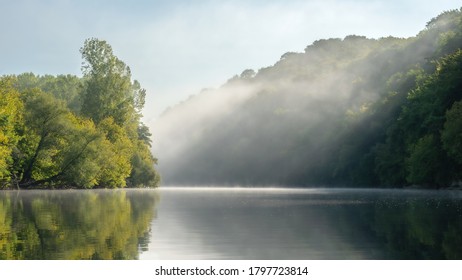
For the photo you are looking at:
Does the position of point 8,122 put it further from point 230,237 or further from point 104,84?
point 230,237

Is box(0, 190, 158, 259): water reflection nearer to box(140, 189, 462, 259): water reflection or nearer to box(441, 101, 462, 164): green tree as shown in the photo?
box(140, 189, 462, 259): water reflection

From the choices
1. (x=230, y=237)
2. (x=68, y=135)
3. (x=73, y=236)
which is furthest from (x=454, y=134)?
(x=73, y=236)

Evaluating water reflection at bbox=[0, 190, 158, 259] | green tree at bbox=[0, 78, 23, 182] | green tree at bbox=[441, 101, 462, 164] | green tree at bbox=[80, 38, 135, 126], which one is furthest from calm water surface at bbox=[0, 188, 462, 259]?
green tree at bbox=[80, 38, 135, 126]

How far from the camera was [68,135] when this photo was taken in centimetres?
10775

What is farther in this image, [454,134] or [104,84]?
[104,84]

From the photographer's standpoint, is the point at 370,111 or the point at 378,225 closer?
the point at 378,225

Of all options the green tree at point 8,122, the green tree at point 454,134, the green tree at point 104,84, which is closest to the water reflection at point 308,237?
the green tree at point 8,122

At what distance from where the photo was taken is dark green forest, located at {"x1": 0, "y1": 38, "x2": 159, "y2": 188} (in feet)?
Result: 335

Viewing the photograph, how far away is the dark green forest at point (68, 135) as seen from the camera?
102 meters

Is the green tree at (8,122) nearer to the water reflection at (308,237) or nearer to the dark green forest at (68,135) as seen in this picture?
the dark green forest at (68,135)

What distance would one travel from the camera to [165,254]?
21.9 meters

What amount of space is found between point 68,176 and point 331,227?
82.7 meters
